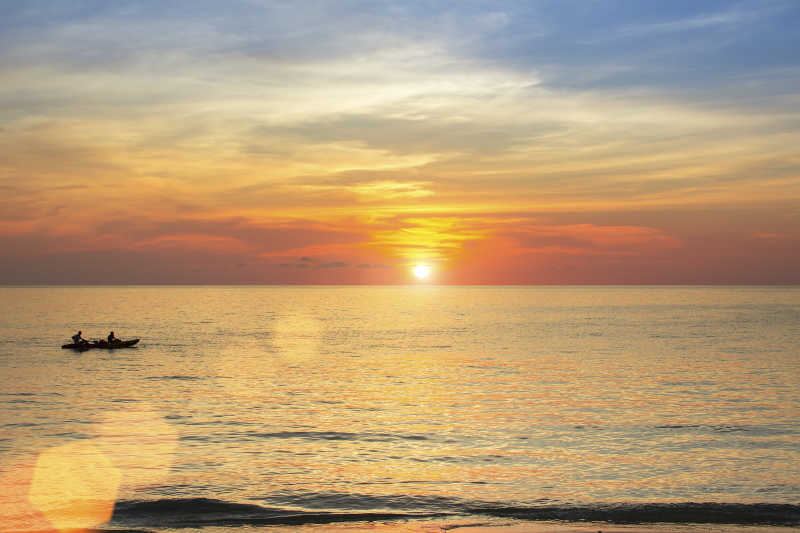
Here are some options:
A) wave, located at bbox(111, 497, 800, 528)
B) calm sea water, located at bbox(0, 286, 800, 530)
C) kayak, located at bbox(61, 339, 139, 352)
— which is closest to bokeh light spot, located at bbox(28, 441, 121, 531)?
calm sea water, located at bbox(0, 286, 800, 530)

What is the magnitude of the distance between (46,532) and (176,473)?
25.6ft

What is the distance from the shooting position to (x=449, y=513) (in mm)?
24016

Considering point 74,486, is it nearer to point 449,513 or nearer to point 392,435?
point 449,513

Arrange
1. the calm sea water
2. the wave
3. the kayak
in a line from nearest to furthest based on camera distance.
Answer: the wave
the calm sea water
the kayak

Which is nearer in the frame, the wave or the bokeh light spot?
the wave

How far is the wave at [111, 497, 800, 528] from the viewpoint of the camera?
75.1 ft

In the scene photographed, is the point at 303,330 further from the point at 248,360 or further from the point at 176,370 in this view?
the point at 176,370

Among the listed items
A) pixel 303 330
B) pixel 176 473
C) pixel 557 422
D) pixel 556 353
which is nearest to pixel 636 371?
pixel 556 353

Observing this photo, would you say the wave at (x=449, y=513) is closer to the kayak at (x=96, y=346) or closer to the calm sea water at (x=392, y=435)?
the calm sea water at (x=392, y=435)

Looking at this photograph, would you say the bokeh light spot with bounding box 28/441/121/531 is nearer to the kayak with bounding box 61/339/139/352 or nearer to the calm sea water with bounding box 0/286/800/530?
the calm sea water with bounding box 0/286/800/530

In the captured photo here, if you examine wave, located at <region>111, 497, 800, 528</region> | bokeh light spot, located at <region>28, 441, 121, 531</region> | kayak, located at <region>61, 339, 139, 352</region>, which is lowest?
wave, located at <region>111, 497, 800, 528</region>

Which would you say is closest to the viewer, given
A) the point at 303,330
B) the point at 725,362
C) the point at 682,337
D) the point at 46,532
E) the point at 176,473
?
the point at 46,532

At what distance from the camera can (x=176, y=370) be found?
6844 centimetres

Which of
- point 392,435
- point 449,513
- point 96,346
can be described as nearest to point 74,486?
point 449,513
